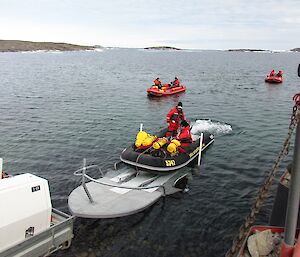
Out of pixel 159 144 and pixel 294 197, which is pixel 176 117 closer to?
Result: pixel 159 144

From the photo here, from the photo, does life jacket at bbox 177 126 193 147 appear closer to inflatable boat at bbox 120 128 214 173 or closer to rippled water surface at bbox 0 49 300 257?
inflatable boat at bbox 120 128 214 173

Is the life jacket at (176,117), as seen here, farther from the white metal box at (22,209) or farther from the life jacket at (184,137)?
the white metal box at (22,209)

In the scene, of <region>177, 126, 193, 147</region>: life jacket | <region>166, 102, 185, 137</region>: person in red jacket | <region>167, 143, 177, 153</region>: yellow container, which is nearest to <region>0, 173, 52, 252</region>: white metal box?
<region>167, 143, 177, 153</region>: yellow container

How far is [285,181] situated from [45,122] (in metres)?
21.1

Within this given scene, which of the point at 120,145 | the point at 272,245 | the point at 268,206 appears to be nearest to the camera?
the point at 272,245

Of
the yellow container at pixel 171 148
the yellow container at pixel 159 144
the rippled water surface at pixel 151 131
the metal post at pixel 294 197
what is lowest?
the rippled water surface at pixel 151 131

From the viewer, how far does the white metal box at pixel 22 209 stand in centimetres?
816

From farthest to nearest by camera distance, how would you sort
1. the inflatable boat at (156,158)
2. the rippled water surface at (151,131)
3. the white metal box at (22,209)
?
the inflatable boat at (156,158) < the rippled water surface at (151,131) < the white metal box at (22,209)

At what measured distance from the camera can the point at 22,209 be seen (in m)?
8.48

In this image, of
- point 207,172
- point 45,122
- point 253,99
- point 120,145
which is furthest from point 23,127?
point 253,99

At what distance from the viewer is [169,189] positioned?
1370 cm

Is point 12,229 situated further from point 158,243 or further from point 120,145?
point 120,145

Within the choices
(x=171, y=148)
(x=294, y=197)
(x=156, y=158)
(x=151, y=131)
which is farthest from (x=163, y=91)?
(x=294, y=197)

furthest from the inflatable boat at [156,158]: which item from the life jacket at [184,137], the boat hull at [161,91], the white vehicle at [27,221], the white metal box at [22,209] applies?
the boat hull at [161,91]
